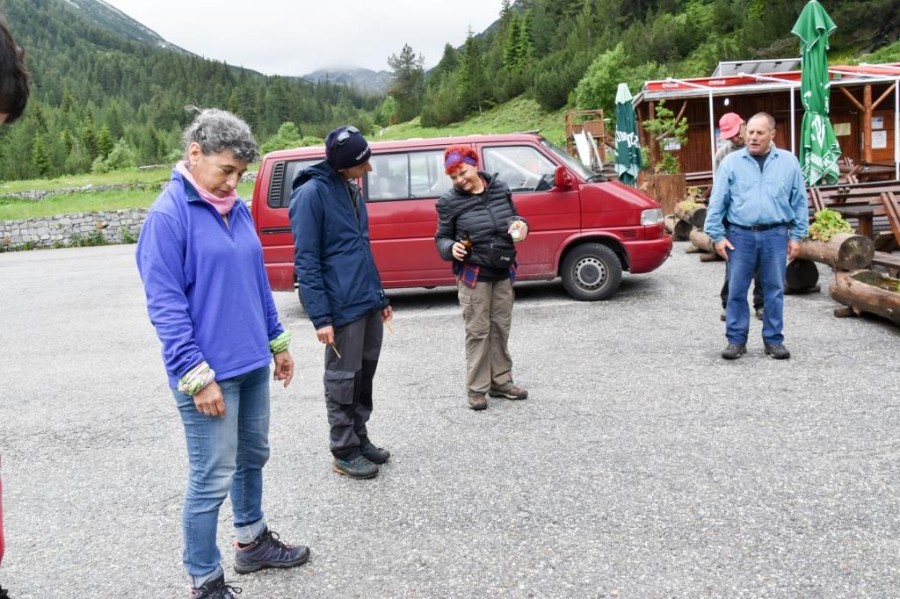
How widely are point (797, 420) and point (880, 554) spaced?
1.71 m

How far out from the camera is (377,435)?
509cm

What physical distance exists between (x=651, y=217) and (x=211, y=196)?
6.99 metres

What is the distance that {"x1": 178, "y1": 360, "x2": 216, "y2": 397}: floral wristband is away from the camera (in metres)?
2.73

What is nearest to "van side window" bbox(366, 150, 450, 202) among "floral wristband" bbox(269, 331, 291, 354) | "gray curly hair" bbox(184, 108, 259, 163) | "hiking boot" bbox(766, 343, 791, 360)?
"hiking boot" bbox(766, 343, 791, 360)

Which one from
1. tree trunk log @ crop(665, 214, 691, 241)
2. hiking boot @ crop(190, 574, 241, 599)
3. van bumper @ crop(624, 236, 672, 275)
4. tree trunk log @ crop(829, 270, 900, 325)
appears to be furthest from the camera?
tree trunk log @ crop(665, 214, 691, 241)

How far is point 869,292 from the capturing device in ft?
22.8

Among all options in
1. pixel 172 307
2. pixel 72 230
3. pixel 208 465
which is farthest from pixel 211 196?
pixel 72 230

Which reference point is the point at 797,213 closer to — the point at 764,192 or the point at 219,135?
the point at 764,192

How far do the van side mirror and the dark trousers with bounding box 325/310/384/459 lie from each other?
486 cm

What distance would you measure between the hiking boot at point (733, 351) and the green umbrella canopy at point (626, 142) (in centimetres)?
1067

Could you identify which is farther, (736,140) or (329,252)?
(736,140)

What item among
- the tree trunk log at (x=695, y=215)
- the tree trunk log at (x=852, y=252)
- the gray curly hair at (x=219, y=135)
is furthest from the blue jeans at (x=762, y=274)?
the tree trunk log at (x=695, y=215)

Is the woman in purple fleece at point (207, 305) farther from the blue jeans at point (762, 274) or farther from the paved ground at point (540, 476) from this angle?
the blue jeans at point (762, 274)

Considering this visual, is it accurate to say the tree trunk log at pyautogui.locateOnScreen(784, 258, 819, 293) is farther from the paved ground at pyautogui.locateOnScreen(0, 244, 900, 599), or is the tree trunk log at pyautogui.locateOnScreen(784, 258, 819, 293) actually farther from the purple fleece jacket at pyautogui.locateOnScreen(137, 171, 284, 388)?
the purple fleece jacket at pyautogui.locateOnScreen(137, 171, 284, 388)
